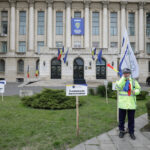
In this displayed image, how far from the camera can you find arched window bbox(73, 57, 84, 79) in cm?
3062

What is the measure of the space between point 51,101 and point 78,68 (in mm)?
22221

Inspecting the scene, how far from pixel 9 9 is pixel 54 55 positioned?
20.0 m

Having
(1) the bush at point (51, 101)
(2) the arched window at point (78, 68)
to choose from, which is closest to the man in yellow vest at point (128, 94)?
(1) the bush at point (51, 101)

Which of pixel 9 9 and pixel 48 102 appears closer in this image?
pixel 48 102

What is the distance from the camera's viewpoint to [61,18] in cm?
3862

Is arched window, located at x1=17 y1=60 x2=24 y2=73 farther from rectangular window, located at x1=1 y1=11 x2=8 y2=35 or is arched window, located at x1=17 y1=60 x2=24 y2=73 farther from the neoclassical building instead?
rectangular window, located at x1=1 y1=11 x2=8 y2=35

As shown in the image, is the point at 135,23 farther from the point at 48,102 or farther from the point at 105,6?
the point at 48,102

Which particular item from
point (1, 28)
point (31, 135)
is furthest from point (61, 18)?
point (31, 135)

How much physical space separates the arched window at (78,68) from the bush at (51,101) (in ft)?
70.6

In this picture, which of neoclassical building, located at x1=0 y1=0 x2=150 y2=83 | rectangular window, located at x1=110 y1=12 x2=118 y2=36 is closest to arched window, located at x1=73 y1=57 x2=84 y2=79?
neoclassical building, located at x1=0 y1=0 x2=150 y2=83

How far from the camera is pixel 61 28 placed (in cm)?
3859

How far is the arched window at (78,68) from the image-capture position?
100 feet

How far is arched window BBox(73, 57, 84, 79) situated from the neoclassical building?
753cm

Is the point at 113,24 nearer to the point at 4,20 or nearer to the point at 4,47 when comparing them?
the point at 4,20
